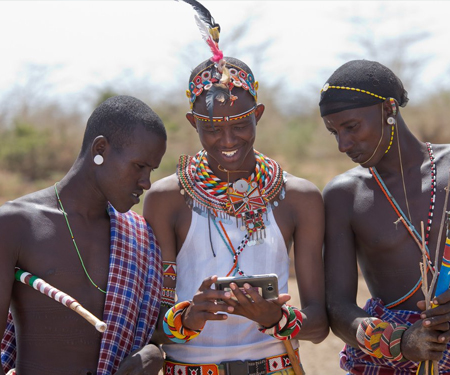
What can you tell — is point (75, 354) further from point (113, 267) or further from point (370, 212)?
point (370, 212)

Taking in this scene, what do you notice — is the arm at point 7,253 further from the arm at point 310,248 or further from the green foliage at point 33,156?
the green foliage at point 33,156

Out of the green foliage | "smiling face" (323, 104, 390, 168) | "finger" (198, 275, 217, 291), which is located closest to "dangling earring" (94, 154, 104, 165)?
"finger" (198, 275, 217, 291)

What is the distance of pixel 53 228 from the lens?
3.40 meters

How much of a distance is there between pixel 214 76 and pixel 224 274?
111 cm

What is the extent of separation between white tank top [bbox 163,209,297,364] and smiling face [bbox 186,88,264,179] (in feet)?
1.18

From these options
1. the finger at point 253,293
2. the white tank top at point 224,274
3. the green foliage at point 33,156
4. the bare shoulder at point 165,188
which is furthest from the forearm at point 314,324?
the green foliage at point 33,156

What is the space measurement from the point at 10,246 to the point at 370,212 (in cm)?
203

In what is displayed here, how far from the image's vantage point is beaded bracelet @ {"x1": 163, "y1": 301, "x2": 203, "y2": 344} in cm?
341

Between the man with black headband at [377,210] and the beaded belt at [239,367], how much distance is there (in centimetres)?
39

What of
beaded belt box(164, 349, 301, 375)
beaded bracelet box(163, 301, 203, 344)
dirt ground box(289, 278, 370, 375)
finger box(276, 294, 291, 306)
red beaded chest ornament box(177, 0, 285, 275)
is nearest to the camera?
finger box(276, 294, 291, 306)

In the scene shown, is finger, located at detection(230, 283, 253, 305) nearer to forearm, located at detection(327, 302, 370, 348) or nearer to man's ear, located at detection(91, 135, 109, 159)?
forearm, located at detection(327, 302, 370, 348)

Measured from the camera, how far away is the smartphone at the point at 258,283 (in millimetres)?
3299

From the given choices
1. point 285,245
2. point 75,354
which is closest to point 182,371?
point 75,354

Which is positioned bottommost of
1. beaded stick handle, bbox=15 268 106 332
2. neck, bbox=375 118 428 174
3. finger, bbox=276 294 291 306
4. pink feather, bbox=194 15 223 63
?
finger, bbox=276 294 291 306
